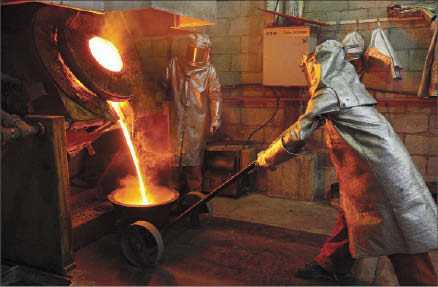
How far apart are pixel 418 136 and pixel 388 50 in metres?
1.18

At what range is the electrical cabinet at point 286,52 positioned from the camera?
189 inches

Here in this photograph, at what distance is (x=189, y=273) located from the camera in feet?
9.90

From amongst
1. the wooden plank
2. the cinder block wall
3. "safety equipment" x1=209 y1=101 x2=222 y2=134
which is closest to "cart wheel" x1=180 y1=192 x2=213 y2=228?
"safety equipment" x1=209 y1=101 x2=222 y2=134

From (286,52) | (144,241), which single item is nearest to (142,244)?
(144,241)

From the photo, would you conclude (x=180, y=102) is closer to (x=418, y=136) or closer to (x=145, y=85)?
(x=145, y=85)

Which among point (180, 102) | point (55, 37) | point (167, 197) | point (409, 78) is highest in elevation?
point (55, 37)

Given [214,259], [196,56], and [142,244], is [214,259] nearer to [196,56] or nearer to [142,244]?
[142,244]

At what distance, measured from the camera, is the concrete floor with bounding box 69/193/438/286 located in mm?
2916

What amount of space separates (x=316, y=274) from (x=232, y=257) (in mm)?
756

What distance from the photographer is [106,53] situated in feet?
11.9

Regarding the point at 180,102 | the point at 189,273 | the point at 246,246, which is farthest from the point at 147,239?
the point at 180,102

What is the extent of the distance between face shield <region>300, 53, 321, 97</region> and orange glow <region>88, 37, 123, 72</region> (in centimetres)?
188

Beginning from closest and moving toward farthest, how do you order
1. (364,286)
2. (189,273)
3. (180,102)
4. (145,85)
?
(364,286) < (189,273) < (145,85) < (180,102)

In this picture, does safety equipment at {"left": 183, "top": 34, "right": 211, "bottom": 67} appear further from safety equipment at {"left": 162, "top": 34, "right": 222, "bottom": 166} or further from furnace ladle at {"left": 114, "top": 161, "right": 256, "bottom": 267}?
furnace ladle at {"left": 114, "top": 161, "right": 256, "bottom": 267}
